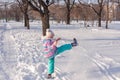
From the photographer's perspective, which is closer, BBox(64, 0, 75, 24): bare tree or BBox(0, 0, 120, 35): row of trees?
BBox(0, 0, 120, 35): row of trees

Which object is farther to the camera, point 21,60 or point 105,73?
point 21,60

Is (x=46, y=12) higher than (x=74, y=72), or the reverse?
(x=46, y=12)

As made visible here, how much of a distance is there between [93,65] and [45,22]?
13900 millimetres

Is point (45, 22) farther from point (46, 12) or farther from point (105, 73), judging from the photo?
point (105, 73)

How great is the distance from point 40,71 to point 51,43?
1.27 meters

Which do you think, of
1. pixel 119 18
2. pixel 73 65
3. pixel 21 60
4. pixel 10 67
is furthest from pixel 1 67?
pixel 119 18

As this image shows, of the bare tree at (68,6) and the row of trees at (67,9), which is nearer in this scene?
the row of trees at (67,9)

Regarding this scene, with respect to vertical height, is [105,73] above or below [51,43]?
below

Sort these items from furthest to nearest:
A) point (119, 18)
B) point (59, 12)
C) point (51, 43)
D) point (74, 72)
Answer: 1. point (119, 18)
2. point (59, 12)
3. point (74, 72)
4. point (51, 43)

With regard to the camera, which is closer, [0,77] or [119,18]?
[0,77]

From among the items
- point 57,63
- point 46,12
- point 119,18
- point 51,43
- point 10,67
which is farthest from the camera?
point 119,18

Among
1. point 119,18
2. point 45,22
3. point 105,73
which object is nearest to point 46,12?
point 45,22

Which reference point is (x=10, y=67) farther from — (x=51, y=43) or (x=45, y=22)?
(x=45, y=22)

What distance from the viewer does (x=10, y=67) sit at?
11445 mm
